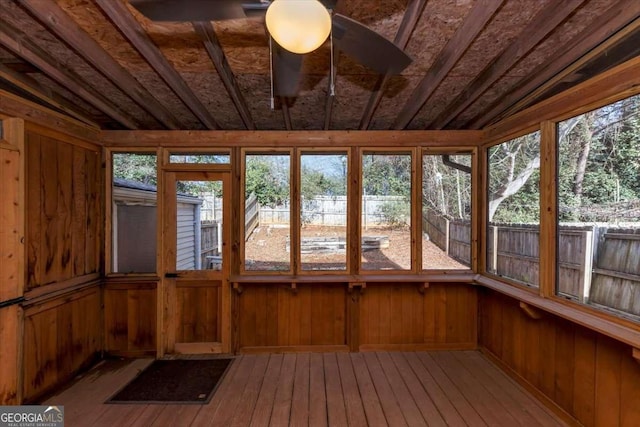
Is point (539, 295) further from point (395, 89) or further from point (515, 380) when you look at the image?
point (395, 89)

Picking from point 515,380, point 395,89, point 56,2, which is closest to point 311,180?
point 395,89

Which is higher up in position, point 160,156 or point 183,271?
point 160,156

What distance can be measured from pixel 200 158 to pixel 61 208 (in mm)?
1344

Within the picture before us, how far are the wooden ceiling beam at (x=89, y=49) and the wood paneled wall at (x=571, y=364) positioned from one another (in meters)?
3.79

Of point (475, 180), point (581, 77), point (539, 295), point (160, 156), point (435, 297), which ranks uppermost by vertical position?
point (581, 77)

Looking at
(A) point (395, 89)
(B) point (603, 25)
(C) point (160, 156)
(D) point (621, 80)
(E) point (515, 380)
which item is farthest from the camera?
(C) point (160, 156)

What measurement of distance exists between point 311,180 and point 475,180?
1879mm

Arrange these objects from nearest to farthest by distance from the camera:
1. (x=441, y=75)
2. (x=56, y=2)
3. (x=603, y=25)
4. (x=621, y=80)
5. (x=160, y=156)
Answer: (x=56, y=2)
(x=603, y=25)
(x=621, y=80)
(x=441, y=75)
(x=160, y=156)

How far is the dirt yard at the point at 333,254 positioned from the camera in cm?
328

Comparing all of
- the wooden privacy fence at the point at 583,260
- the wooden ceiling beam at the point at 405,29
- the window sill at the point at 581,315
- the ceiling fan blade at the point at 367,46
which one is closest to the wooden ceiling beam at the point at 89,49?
the ceiling fan blade at the point at 367,46

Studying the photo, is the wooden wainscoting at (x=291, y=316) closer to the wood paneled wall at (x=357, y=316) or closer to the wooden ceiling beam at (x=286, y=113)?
the wood paneled wall at (x=357, y=316)

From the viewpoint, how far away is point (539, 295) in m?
2.41

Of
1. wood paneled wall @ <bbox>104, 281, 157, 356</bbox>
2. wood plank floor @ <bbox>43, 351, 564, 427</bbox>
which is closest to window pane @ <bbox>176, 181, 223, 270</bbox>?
wood paneled wall @ <bbox>104, 281, 157, 356</bbox>

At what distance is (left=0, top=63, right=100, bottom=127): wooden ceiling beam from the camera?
206cm
